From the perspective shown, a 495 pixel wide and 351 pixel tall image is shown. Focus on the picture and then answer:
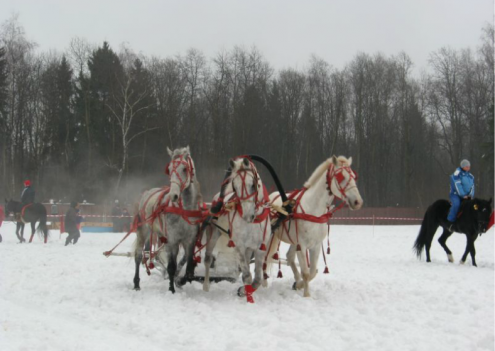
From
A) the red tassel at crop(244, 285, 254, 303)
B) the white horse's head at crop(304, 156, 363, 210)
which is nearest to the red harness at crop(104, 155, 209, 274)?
the red tassel at crop(244, 285, 254, 303)

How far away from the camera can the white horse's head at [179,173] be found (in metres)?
7.05

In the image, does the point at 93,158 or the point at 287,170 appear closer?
the point at 93,158

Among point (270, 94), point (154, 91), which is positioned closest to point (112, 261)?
point (154, 91)

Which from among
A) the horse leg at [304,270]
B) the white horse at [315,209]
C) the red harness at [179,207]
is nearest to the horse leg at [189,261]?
the red harness at [179,207]

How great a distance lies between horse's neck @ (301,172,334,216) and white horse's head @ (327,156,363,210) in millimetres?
156

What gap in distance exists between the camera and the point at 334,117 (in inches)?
1694

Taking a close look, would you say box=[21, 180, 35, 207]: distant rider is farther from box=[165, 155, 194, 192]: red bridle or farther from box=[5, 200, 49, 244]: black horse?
box=[165, 155, 194, 192]: red bridle

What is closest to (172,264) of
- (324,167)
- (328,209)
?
(328,209)

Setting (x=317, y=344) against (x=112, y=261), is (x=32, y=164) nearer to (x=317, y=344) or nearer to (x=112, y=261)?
(x=112, y=261)

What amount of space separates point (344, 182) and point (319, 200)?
1.89 feet

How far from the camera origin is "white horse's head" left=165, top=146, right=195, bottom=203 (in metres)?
7.05

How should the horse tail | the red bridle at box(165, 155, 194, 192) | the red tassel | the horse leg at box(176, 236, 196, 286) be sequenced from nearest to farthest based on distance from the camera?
the red tassel → the red bridle at box(165, 155, 194, 192) → the horse leg at box(176, 236, 196, 286) → the horse tail

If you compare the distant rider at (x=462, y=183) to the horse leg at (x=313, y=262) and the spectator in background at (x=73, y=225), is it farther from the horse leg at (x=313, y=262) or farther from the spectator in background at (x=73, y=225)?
the spectator in background at (x=73, y=225)

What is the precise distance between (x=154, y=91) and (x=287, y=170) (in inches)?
505
